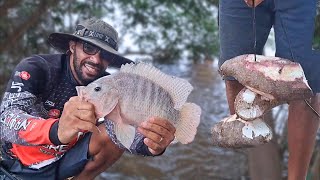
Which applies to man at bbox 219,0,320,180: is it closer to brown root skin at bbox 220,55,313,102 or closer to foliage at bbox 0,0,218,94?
brown root skin at bbox 220,55,313,102

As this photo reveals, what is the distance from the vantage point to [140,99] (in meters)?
2.26

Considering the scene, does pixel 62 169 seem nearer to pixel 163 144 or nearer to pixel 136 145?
pixel 136 145

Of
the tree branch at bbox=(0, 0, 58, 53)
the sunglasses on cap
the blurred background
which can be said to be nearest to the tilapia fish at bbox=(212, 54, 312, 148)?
the sunglasses on cap

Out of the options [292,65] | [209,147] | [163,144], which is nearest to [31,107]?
[163,144]

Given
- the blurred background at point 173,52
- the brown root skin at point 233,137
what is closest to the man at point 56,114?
the brown root skin at point 233,137

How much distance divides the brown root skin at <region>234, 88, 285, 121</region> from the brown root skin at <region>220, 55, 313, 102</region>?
0.04 m

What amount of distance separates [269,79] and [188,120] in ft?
1.57

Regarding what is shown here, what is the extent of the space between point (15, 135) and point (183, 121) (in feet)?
2.51

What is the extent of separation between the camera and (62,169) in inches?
113

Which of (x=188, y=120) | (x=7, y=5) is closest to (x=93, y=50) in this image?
(x=188, y=120)

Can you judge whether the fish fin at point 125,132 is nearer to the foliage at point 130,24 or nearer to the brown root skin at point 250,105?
the brown root skin at point 250,105

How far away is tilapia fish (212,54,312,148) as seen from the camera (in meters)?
1.93

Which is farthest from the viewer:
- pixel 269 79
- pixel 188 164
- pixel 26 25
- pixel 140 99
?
pixel 26 25

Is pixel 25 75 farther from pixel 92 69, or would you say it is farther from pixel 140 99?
pixel 140 99
